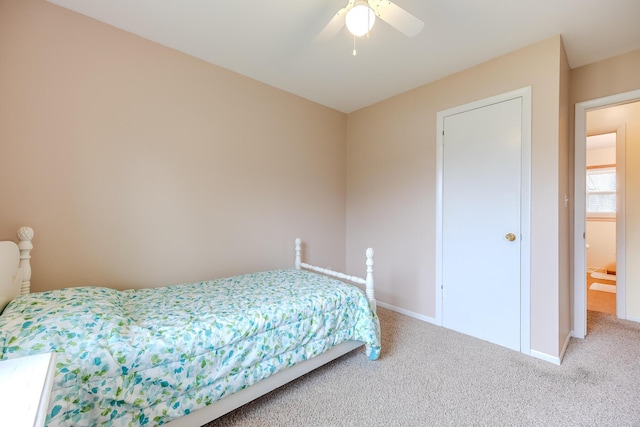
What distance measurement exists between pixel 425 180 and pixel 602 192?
4.79 m

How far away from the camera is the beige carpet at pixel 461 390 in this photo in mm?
1561

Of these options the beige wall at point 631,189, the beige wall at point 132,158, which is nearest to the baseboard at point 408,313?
the beige wall at point 132,158

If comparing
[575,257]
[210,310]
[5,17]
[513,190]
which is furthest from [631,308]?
[5,17]

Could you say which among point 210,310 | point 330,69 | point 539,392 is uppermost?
point 330,69

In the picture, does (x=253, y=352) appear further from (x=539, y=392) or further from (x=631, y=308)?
(x=631, y=308)

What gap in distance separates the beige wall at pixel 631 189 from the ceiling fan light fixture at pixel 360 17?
3.05m

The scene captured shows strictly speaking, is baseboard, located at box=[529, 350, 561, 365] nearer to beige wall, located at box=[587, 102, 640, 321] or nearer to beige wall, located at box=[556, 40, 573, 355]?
beige wall, located at box=[556, 40, 573, 355]

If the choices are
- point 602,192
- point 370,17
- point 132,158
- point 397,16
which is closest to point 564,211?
point 397,16

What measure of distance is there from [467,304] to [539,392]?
90 centimetres

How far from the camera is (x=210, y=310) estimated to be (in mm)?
1647

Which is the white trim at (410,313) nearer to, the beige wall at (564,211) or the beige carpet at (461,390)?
the beige carpet at (461,390)

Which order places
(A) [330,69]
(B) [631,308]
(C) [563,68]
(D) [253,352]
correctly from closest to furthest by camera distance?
(D) [253,352], (C) [563,68], (A) [330,69], (B) [631,308]

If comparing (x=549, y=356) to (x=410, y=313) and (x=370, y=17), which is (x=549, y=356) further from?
(x=370, y=17)

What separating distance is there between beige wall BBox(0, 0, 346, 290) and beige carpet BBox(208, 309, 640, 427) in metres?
1.36
